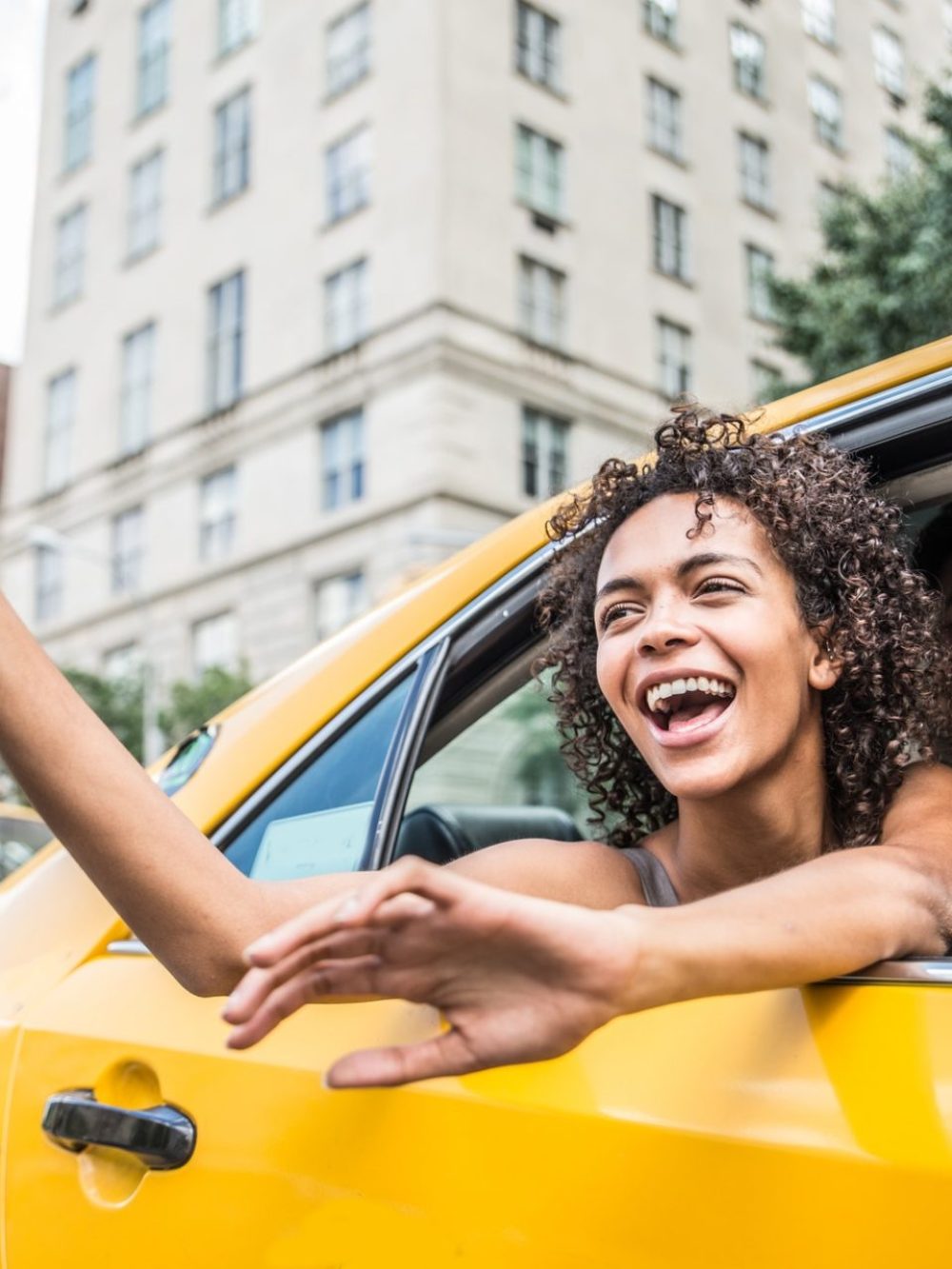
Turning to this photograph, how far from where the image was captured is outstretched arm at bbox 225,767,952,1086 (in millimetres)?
904

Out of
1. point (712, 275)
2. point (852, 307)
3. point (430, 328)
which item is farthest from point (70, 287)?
point (852, 307)

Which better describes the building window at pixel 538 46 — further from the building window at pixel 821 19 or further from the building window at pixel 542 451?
the building window at pixel 821 19

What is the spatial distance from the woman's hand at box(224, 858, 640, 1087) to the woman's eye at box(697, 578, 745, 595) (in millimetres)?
654

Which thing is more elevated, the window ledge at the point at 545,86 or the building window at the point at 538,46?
the building window at the point at 538,46

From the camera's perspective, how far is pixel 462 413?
Answer: 70.5 ft

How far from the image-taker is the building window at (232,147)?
2580cm

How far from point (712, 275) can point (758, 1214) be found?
26639 millimetres

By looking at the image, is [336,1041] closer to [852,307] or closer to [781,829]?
[781,829]

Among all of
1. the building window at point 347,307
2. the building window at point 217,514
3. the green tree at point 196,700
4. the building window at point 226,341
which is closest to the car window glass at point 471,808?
the green tree at point 196,700

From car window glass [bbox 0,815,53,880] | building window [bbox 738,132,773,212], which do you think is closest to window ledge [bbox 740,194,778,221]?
building window [bbox 738,132,773,212]

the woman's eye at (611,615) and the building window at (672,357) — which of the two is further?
the building window at (672,357)

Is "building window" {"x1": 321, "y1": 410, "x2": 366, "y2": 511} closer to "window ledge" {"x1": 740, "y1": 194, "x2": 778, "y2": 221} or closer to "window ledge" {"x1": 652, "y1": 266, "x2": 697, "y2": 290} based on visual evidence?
"window ledge" {"x1": 652, "y1": 266, "x2": 697, "y2": 290}

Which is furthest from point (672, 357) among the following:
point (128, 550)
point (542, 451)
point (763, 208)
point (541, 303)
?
point (128, 550)

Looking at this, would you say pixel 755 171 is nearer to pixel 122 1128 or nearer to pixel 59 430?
pixel 59 430
